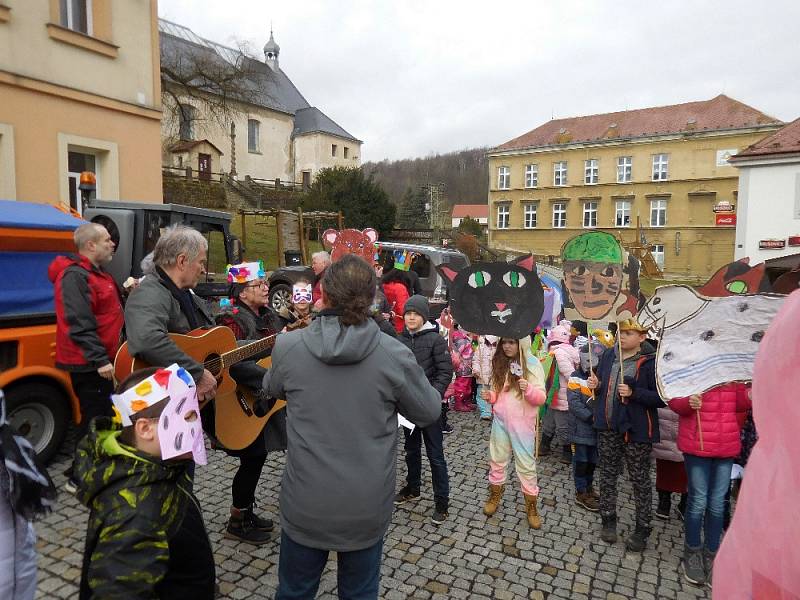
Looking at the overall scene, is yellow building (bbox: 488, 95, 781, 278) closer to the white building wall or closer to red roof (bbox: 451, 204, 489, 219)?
the white building wall

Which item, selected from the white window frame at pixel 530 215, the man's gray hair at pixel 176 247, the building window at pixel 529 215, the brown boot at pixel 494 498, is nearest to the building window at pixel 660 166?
the white window frame at pixel 530 215

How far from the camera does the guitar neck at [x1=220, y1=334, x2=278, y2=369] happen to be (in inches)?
144

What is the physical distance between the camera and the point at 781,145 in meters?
24.1

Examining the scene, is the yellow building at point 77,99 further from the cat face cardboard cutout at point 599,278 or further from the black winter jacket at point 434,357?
the cat face cardboard cutout at point 599,278

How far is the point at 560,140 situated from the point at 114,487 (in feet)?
161

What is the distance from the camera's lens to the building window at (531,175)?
47.6m

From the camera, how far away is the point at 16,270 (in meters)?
4.66

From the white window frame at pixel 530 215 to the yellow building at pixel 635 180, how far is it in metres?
0.10

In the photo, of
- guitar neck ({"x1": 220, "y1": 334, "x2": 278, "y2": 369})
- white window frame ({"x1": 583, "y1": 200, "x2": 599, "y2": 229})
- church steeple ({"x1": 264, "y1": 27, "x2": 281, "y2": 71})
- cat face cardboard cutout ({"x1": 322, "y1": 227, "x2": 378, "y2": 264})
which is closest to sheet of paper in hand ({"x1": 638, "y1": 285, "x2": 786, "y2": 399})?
→ guitar neck ({"x1": 220, "y1": 334, "x2": 278, "y2": 369})

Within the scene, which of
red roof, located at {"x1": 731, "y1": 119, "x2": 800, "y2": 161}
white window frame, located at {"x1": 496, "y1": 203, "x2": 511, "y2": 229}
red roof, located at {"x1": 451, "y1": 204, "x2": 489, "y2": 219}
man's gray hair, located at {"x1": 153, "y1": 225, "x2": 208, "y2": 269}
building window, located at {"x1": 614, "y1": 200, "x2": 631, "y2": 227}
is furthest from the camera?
red roof, located at {"x1": 451, "y1": 204, "x2": 489, "y2": 219}

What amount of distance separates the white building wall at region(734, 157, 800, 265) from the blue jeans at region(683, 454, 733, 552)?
2463 centimetres

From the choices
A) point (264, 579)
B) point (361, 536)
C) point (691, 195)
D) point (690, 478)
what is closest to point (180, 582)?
point (361, 536)

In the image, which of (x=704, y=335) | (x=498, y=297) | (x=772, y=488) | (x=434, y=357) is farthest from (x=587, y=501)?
(x=772, y=488)

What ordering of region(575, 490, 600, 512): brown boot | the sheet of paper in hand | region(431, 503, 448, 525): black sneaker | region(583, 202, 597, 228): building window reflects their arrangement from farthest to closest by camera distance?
1. region(583, 202, 597, 228): building window
2. region(575, 490, 600, 512): brown boot
3. region(431, 503, 448, 525): black sneaker
4. the sheet of paper in hand
